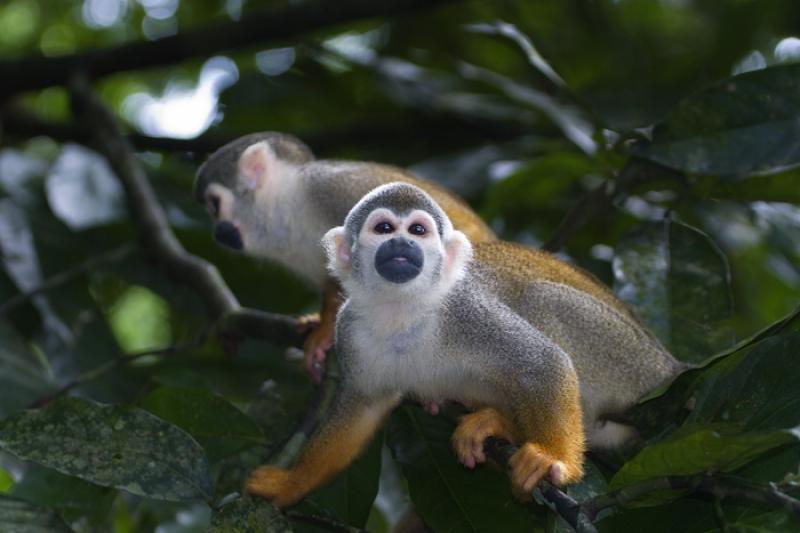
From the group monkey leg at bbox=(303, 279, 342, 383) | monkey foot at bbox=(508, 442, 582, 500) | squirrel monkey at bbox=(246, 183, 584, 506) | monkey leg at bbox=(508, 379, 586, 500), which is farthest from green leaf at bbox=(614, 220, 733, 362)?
monkey leg at bbox=(303, 279, 342, 383)

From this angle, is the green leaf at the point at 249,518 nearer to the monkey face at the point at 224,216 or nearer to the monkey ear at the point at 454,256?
the monkey ear at the point at 454,256

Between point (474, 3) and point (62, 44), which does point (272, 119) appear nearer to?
point (474, 3)

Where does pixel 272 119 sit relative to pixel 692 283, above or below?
below

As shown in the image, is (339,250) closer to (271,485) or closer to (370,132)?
(271,485)

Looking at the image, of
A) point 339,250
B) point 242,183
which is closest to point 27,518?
point 339,250

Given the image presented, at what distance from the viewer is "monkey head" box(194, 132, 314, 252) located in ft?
12.5

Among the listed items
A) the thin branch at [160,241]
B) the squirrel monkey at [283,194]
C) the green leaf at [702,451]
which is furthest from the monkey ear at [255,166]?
the green leaf at [702,451]

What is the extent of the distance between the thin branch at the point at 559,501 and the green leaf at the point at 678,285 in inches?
29.5

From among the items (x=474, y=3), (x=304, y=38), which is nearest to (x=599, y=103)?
(x=474, y=3)

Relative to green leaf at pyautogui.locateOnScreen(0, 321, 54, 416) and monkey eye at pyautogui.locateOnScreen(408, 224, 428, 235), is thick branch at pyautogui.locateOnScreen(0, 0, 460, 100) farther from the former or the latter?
monkey eye at pyautogui.locateOnScreen(408, 224, 428, 235)

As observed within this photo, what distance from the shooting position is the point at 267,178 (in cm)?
384

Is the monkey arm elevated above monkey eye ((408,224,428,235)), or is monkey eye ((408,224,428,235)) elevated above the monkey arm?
monkey eye ((408,224,428,235))

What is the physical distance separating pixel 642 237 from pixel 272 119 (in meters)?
3.05

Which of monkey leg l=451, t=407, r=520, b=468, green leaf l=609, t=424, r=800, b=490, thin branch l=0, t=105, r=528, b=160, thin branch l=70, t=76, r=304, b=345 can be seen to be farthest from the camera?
thin branch l=0, t=105, r=528, b=160
